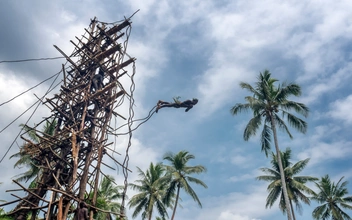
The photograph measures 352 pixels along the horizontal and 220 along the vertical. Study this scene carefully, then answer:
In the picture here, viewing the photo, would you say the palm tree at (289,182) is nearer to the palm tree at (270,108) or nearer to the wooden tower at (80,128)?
the palm tree at (270,108)

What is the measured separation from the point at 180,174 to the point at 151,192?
298cm

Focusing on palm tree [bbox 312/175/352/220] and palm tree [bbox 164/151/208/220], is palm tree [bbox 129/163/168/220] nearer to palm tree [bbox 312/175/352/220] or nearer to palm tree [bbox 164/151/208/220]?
palm tree [bbox 164/151/208/220]

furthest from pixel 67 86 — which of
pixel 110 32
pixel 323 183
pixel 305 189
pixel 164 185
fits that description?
pixel 323 183

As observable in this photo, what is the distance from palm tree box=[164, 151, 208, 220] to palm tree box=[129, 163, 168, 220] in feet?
2.36

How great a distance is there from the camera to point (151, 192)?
26766 millimetres

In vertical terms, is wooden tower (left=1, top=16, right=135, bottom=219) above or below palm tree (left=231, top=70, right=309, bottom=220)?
below

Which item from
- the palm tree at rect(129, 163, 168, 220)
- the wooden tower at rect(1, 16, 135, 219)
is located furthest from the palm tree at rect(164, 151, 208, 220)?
the wooden tower at rect(1, 16, 135, 219)

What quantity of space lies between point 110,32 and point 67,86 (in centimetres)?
257

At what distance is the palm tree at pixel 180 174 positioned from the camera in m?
25.5

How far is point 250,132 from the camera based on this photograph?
22125mm

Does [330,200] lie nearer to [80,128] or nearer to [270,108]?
[270,108]

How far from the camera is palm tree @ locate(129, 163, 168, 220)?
1036 inches

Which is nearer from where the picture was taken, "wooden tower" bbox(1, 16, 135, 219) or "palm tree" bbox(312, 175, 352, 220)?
"wooden tower" bbox(1, 16, 135, 219)

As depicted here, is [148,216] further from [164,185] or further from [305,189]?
[305,189]
